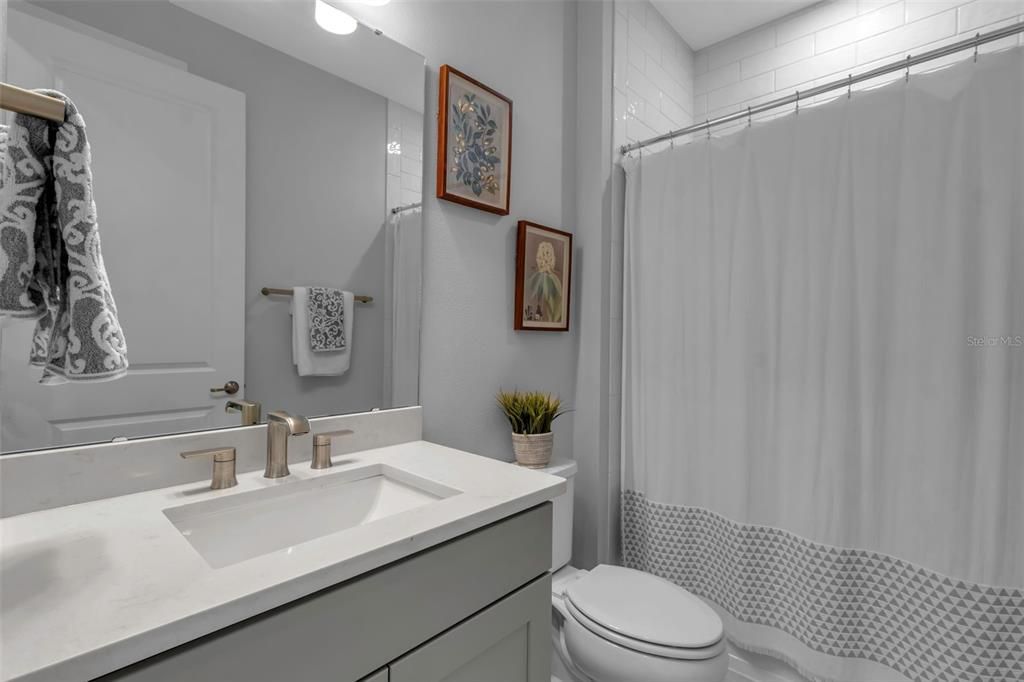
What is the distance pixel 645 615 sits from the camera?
48.5 inches

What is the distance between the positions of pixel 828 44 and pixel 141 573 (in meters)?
2.78

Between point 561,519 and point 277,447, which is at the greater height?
point 277,447

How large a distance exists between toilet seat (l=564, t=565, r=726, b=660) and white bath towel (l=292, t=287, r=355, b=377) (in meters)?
0.88

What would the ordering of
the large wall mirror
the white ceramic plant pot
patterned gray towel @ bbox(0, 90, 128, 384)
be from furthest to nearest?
the white ceramic plant pot → the large wall mirror → patterned gray towel @ bbox(0, 90, 128, 384)

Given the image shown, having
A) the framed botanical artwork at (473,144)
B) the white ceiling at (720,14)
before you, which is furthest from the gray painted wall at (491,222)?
the white ceiling at (720,14)

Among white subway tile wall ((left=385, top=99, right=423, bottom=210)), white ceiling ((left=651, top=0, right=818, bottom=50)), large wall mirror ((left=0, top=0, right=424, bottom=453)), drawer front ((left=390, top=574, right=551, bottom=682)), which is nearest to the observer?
drawer front ((left=390, top=574, right=551, bottom=682))

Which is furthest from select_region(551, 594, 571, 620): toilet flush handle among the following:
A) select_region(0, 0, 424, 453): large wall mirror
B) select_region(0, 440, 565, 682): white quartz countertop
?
select_region(0, 0, 424, 453): large wall mirror

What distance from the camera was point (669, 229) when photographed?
5.71 ft

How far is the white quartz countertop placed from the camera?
1.48 feet

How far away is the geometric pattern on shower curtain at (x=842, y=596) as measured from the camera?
117 cm

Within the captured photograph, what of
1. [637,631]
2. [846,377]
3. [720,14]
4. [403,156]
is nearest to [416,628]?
[637,631]

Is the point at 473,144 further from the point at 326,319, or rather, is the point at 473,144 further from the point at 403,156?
the point at 326,319

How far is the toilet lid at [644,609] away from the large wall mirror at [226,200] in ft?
2.46

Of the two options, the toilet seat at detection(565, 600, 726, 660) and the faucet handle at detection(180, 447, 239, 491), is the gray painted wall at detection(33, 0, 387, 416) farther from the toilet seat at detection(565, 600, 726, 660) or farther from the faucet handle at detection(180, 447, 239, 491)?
the toilet seat at detection(565, 600, 726, 660)
